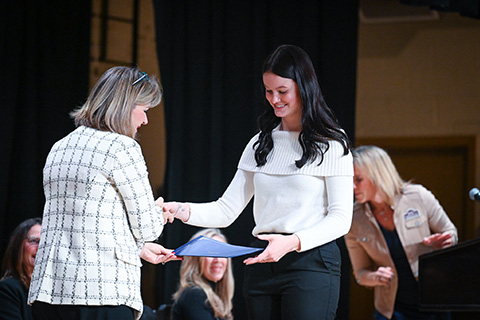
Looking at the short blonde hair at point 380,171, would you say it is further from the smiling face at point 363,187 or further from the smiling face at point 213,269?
the smiling face at point 213,269

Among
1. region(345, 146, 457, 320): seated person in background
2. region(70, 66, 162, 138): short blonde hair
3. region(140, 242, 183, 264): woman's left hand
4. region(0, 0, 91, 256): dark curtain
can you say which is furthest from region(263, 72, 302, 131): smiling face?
region(0, 0, 91, 256): dark curtain

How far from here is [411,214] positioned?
357 centimetres

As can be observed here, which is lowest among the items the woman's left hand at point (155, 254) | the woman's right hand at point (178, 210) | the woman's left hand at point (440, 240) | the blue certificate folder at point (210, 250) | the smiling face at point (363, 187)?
the woman's left hand at point (440, 240)

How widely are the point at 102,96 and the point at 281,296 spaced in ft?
2.73

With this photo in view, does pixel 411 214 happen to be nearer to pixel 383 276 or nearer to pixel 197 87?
pixel 383 276

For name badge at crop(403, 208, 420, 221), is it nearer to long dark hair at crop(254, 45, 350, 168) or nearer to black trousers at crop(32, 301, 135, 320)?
long dark hair at crop(254, 45, 350, 168)

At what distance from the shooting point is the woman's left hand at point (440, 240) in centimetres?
344

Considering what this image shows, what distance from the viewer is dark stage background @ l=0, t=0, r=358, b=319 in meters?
4.37

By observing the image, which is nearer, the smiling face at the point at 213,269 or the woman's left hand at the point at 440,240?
the woman's left hand at the point at 440,240

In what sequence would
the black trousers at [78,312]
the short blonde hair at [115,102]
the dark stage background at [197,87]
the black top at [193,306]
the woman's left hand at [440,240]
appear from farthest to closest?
the dark stage background at [197,87] → the black top at [193,306] → the woman's left hand at [440,240] → the short blonde hair at [115,102] → the black trousers at [78,312]

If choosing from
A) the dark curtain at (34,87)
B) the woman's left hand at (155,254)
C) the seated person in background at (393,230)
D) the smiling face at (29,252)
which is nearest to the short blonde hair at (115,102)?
the woman's left hand at (155,254)

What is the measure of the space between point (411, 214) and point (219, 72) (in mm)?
1780

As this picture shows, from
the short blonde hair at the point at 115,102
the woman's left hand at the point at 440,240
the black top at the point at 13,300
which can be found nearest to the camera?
the short blonde hair at the point at 115,102

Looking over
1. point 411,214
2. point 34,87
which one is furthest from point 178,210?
point 34,87
